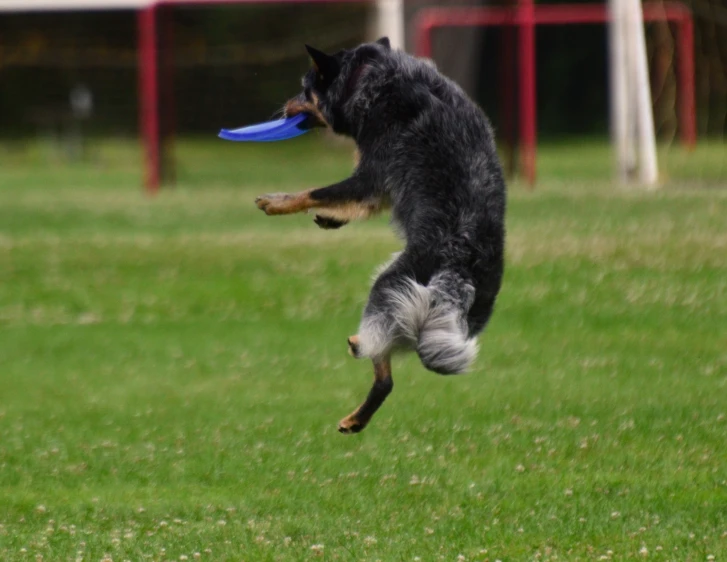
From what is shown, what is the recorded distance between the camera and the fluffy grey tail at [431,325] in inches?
210

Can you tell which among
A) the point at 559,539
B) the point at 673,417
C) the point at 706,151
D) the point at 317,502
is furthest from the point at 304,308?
the point at 706,151

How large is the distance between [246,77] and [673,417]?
25683 mm

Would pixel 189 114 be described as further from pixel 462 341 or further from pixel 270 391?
pixel 462 341

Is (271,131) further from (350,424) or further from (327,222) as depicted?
(350,424)

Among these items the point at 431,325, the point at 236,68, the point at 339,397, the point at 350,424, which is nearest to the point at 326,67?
the point at 431,325

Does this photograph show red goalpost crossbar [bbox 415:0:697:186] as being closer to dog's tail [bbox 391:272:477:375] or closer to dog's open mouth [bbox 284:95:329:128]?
dog's open mouth [bbox 284:95:329:128]

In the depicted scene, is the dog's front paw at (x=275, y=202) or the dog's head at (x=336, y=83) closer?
the dog's front paw at (x=275, y=202)

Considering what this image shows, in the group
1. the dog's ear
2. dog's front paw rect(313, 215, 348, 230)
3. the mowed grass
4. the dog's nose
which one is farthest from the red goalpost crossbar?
dog's front paw rect(313, 215, 348, 230)

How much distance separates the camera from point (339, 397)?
959 cm

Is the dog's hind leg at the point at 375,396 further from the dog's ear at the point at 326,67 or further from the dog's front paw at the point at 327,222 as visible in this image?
the dog's ear at the point at 326,67

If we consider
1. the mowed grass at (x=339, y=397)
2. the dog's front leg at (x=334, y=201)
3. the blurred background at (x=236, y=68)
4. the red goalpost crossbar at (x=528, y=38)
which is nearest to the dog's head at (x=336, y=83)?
the dog's front leg at (x=334, y=201)

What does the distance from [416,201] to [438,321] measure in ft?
1.87

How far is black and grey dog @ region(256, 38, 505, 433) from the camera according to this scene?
17.8ft

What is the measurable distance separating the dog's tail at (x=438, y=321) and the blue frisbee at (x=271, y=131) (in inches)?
41.2
